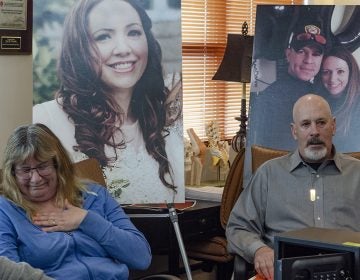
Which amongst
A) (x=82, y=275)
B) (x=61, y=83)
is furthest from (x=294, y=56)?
(x=82, y=275)

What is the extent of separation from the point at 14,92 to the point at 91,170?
2.05 ft

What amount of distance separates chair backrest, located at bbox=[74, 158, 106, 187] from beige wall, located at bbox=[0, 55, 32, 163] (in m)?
0.50

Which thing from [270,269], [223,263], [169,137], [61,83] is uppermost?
[61,83]

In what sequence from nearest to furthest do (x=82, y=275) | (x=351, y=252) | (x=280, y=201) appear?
(x=351, y=252), (x=82, y=275), (x=280, y=201)

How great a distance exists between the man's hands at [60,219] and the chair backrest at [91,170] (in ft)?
1.42

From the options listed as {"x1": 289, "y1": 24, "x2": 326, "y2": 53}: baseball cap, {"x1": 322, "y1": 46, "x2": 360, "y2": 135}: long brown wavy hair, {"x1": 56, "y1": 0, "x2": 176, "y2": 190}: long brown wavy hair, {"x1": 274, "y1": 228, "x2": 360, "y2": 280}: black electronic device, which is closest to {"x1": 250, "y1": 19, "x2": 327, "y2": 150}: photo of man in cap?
{"x1": 289, "y1": 24, "x2": 326, "y2": 53}: baseball cap

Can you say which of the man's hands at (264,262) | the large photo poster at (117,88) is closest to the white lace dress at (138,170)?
the large photo poster at (117,88)

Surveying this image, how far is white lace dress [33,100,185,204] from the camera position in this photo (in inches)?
121

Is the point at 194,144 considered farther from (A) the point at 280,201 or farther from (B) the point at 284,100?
(A) the point at 280,201

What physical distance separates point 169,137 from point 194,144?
0.91 metres

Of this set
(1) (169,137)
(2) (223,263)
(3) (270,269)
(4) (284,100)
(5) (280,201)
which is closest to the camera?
(3) (270,269)

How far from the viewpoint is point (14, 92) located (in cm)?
325

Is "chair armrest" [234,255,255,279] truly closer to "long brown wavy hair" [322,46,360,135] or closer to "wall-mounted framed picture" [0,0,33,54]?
"long brown wavy hair" [322,46,360,135]

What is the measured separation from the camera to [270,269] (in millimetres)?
2551
